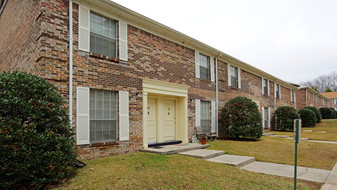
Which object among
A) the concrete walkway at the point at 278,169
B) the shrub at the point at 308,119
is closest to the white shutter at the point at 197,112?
the concrete walkway at the point at 278,169

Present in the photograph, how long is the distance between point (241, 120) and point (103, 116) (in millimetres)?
8004

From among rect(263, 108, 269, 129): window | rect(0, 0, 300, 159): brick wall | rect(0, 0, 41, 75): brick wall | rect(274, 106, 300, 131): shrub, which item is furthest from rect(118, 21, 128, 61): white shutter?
rect(274, 106, 300, 131): shrub

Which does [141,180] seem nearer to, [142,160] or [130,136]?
[142,160]

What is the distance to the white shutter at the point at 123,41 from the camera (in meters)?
7.55

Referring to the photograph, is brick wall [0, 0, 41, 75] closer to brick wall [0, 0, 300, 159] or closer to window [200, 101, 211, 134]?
brick wall [0, 0, 300, 159]

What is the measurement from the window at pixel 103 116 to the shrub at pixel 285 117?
1638cm

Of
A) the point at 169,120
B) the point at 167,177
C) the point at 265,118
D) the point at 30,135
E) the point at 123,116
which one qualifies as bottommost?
the point at 167,177

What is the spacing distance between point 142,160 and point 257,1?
932 cm

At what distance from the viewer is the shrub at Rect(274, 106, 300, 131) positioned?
60.0 ft

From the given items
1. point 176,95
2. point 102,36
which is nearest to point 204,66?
point 176,95

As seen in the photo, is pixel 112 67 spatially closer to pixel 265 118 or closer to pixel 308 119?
pixel 265 118

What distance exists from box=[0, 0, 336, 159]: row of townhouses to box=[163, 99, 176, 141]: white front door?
45 mm

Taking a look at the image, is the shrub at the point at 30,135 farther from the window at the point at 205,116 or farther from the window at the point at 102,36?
the window at the point at 205,116

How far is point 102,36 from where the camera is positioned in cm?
721
